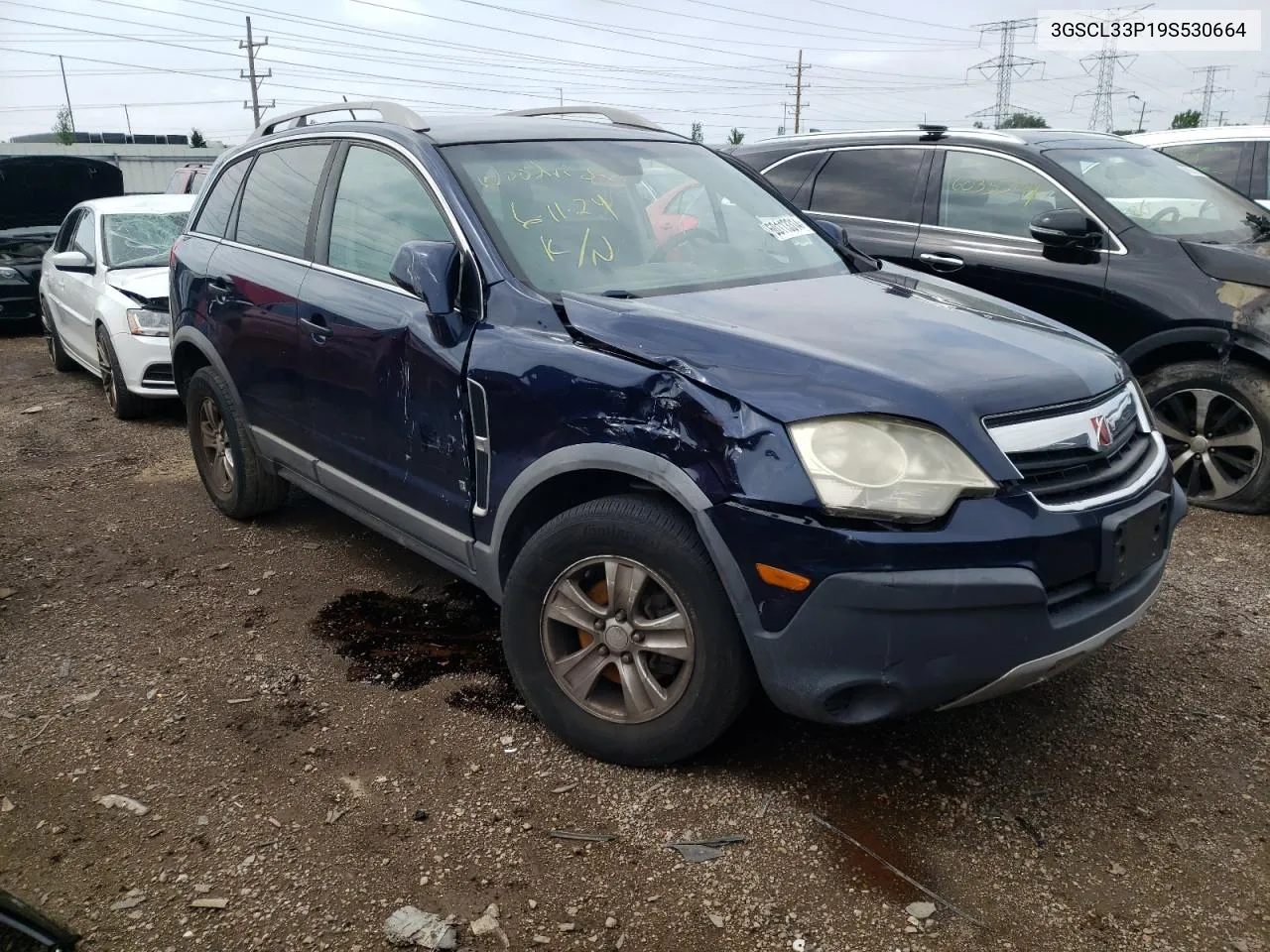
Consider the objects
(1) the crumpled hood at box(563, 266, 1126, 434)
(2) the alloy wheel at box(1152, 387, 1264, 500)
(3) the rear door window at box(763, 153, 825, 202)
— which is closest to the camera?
(1) the crumpled hood at box(563, 266, 1126, 434)

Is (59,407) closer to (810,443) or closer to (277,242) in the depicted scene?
(277,242)

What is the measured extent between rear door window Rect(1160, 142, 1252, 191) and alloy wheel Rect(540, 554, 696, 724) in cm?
657

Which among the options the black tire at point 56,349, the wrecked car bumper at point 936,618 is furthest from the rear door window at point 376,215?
the black tire at point 56,349

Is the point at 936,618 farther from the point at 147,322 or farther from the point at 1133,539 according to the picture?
the point at 147,322

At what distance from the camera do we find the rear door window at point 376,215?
11.4 feet

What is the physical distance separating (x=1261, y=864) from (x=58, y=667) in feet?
12.5

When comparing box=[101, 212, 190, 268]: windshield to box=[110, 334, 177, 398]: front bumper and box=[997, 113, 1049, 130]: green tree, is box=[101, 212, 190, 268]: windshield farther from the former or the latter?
box=[997, 113, 1049, 130]: green tree

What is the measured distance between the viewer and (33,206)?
43.4 ft

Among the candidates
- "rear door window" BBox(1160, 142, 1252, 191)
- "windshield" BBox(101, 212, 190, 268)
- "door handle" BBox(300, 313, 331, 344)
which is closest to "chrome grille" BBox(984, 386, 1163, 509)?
"door handle" BBox(300, 313, 331, 344)

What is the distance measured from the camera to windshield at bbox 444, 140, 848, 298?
325 centimetres

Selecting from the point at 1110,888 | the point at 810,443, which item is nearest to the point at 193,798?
the point at 810,443

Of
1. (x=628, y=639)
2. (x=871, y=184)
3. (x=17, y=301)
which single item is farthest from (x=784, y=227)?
(x=17, y=301)

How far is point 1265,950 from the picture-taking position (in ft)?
7.55

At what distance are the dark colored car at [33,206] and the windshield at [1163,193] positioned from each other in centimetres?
1101
